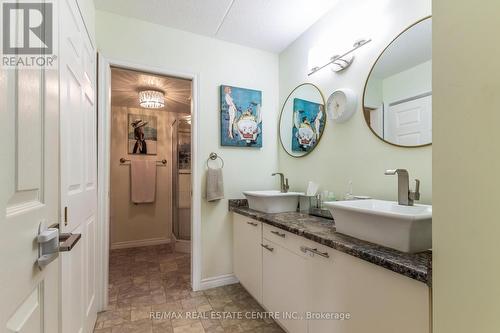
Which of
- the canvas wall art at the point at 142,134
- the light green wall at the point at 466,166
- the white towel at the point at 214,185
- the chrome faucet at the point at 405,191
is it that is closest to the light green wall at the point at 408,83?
the chrome faucet at the point at 405,191

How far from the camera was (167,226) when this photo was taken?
3.79m

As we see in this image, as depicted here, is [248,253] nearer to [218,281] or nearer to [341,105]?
[218,281]

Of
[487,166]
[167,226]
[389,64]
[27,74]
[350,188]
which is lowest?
[167,226]

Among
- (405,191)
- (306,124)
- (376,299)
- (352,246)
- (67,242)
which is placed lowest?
(376,299)

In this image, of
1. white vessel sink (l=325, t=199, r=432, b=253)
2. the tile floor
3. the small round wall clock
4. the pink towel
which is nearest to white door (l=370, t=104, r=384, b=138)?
the small round wall clock

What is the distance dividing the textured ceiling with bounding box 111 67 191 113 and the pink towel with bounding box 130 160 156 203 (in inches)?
36.2

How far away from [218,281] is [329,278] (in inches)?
56.3

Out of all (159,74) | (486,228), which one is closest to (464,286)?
(486,228)

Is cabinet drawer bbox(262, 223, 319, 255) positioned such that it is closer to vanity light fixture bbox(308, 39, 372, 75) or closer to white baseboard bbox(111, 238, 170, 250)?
vanity light fixture bbox(308, 39, 372, 75)

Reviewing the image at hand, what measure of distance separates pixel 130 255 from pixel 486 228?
11.9 feet

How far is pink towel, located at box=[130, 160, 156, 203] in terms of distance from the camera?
11.7 ft

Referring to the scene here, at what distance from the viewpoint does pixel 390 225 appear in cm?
96

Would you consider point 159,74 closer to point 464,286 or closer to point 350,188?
point 350,188

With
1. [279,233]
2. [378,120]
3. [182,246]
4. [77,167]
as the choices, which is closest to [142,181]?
[182,246]
